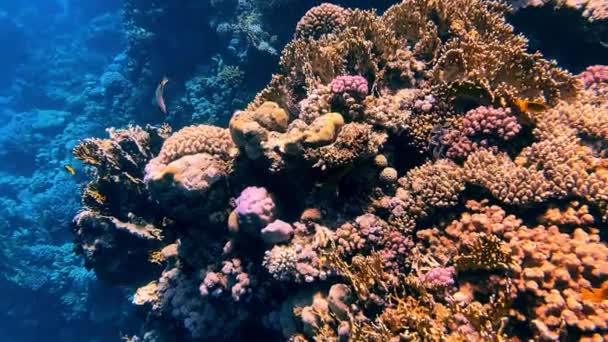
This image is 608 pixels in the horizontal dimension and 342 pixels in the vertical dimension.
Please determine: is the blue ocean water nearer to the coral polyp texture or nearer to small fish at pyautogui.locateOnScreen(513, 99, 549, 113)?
the coral polyp texture

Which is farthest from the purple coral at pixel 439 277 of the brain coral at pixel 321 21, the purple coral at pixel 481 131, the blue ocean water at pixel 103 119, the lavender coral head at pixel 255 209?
the blue ocean water at pixel 103 119

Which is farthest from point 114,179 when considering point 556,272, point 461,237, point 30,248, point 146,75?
point 30,248

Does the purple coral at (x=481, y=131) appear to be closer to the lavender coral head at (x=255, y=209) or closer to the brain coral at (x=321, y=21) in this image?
the lavender coral head at (x=255, y=209)

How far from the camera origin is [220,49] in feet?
46.0

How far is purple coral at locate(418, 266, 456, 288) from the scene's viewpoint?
3.90m

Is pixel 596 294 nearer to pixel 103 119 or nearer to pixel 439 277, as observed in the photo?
pixel 439 277

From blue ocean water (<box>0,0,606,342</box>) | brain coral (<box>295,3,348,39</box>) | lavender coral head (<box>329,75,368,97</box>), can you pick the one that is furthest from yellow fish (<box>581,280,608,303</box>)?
brain coral (<box>295,3,348,39</box>)

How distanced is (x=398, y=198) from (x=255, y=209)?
1.77 m

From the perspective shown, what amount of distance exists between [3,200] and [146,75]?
34.4 feet

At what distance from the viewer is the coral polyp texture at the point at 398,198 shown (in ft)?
12.2

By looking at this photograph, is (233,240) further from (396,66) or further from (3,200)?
(3,200)

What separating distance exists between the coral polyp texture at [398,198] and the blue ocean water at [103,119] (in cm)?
352

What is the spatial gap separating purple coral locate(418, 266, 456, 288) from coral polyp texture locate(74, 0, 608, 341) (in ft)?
0.04

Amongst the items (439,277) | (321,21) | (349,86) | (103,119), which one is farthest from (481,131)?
(103,119)
